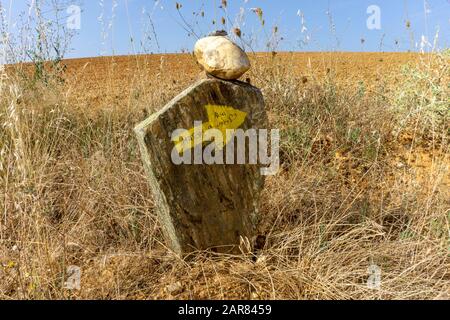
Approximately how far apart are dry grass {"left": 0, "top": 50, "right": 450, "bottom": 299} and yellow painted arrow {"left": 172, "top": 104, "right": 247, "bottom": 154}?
1.85 feet

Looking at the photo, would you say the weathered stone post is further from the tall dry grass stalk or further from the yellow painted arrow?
the tall dry grass stalk

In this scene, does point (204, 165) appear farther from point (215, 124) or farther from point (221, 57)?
point (221, 57)

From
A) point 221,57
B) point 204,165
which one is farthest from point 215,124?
point 221,57

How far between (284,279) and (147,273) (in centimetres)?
66

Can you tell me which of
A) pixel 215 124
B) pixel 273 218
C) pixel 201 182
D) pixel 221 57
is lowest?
pixel 273 218

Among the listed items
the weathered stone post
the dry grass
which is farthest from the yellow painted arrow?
the dry grass

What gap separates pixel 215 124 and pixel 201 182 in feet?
0.93

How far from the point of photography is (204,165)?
76.9 inches

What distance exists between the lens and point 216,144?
1951mm

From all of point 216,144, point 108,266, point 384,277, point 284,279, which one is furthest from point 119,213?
point 384,277

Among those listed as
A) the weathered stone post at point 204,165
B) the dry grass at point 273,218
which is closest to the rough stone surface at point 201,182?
the weathered stone post at point 204,165

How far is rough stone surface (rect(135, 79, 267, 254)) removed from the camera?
184cm

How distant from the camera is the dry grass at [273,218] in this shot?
1909 mm
